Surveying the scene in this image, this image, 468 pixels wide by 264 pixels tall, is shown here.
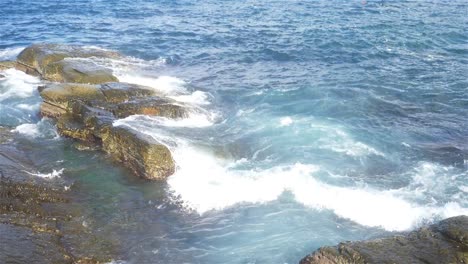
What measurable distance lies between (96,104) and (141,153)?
4926 mm

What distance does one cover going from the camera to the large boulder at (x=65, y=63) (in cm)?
2198

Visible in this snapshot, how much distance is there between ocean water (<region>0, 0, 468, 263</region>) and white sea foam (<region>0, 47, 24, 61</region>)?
359 mm

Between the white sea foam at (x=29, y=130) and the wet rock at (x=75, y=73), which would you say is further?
the wet rock at (x=75, y=73)

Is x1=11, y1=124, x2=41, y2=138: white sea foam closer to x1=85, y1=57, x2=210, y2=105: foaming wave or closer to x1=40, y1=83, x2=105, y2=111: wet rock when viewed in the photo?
x1=40, y1=83, x2=105, y2=111: wet rock

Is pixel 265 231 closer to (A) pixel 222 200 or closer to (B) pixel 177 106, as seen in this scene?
(A) pixel 222 200

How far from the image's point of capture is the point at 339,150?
17.3 metres

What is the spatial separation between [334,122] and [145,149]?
909 cm

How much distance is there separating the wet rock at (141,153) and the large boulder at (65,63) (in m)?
7.14

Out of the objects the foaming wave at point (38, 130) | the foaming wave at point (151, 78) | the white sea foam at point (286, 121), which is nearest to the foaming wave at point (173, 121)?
the foaming wave at point (151, 78)

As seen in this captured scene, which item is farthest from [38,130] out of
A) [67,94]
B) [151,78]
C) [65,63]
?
[151,78]

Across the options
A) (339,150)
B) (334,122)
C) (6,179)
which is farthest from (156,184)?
(334,122)

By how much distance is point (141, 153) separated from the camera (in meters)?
14.7

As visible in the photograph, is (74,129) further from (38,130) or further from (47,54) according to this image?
(47,54)

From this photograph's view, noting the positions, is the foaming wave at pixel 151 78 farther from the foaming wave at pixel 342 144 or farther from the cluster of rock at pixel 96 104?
the foaming wave at pixel 342 144
